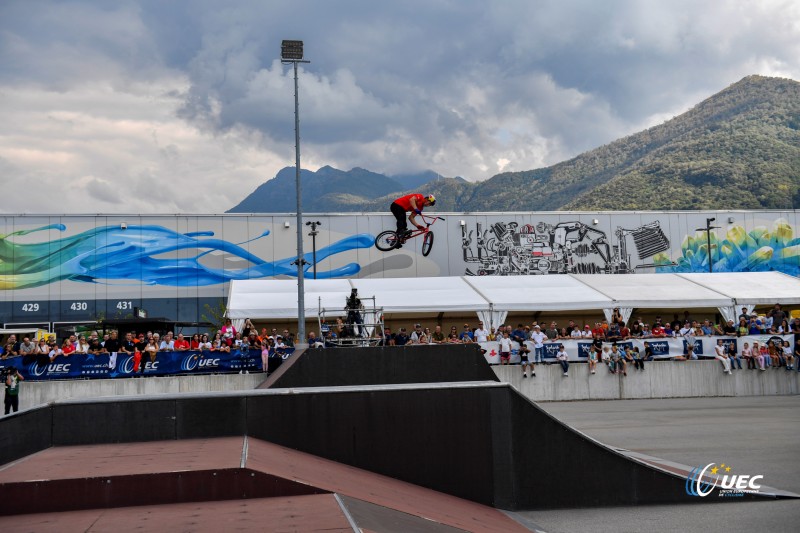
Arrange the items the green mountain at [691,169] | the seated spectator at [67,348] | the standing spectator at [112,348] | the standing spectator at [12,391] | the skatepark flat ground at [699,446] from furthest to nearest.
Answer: the green mountain at [691,169] < the standing spectator at [112,348] < the seated spectator at [67,348] < the standing spectator at [12,391] < the skatepark flat ground at [699,446]

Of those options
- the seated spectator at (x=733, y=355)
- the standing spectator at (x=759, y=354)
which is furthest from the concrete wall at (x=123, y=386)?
the standing spectator at (x=759, y=354)

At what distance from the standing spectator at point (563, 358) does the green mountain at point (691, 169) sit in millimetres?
77230

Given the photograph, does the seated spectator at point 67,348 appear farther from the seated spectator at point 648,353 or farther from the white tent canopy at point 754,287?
the white tent canopy at point 754,287

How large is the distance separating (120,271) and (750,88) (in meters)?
153

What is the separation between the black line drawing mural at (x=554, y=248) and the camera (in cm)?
4391

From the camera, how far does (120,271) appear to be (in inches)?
1642

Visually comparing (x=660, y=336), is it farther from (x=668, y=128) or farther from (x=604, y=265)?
(x=668, y=128)

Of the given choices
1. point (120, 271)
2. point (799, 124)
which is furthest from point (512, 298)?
point (799, 124)

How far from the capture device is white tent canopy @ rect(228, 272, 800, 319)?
28.5 m

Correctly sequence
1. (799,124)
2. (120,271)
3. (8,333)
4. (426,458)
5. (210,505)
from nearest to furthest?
1. (210,505)
2. (426,458)
3. (8,333)
4. (120,271)
5. (799,124)

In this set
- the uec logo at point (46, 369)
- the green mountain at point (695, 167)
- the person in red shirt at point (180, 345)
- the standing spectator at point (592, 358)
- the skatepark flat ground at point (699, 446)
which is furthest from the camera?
the green mountain at point (695, 167)

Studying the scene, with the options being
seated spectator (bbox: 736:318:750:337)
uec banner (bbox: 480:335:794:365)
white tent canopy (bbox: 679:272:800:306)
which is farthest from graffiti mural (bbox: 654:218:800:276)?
uec banner (bbox: 480:335:794:365)
